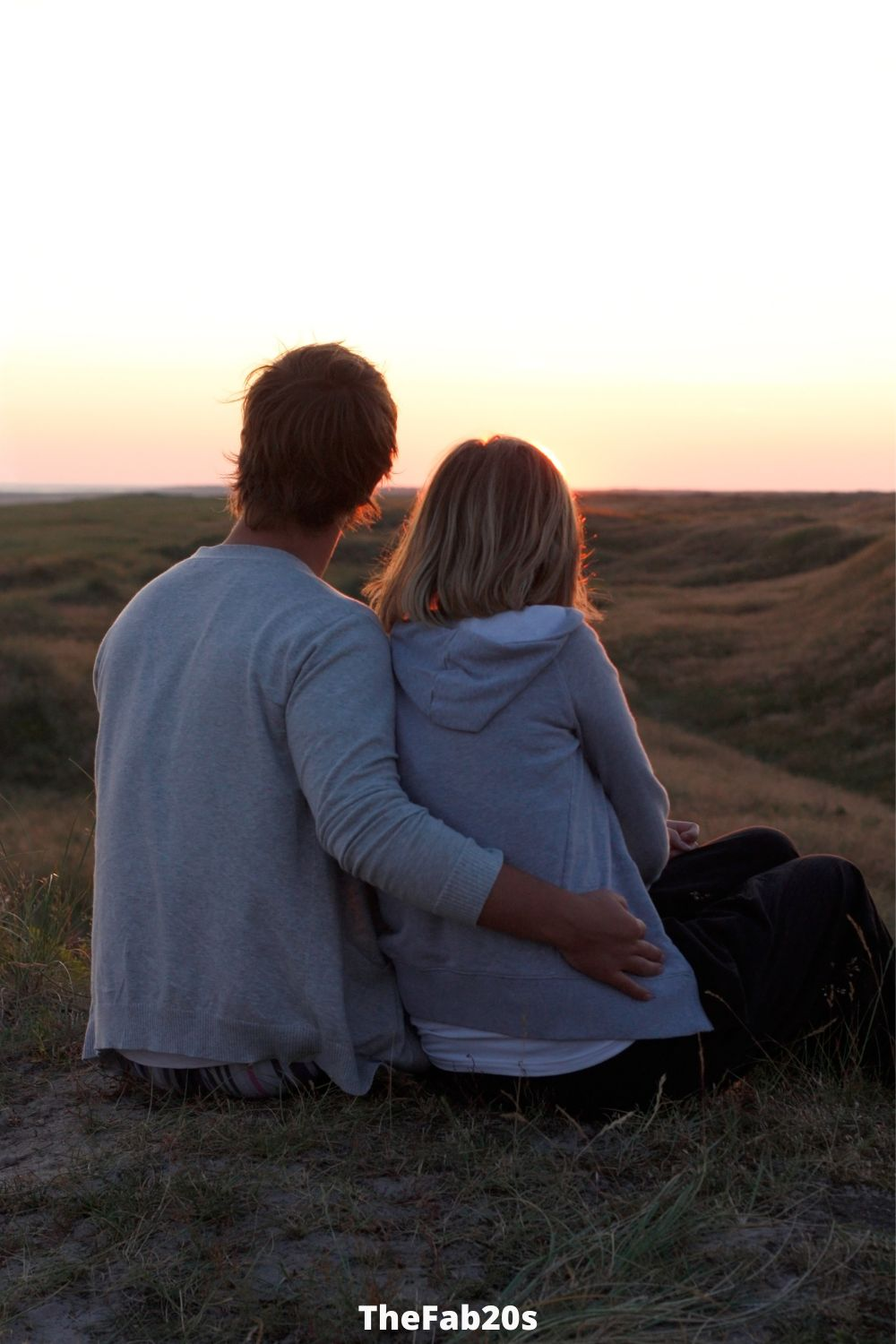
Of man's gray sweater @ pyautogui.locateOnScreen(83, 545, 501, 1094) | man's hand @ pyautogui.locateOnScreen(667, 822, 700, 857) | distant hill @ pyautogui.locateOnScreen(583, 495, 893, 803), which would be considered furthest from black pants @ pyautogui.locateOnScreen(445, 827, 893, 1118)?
distant hill @ pyautogui.locateOnScreen(583, 495, 893, 803)

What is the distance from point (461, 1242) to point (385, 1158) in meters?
0.35

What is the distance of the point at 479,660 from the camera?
2.43 meters

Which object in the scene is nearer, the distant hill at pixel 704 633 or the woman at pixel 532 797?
the woman at pixel 532 797

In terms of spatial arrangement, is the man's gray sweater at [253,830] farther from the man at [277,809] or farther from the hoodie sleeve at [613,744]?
the hoodie sleeve at [613,744]

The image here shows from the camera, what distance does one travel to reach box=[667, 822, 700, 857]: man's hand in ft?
10.4

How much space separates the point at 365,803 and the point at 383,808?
36 millimetres

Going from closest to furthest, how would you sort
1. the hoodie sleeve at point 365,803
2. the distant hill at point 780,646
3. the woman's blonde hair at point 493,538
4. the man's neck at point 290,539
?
the hoodie sleeve at point 365,803, the woman's blonde hair at point 493,538, the man's neck at point 290,539, the distant hill at point 780,646

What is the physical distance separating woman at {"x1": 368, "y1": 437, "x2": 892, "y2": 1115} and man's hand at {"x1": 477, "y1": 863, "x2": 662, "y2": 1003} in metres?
0.06

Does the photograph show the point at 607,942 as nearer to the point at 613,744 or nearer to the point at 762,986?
the point at 613,744

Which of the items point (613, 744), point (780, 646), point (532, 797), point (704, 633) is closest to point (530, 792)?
point (532, 797)

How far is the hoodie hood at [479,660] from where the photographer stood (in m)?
2.40

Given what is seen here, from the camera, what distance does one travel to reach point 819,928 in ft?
9.21

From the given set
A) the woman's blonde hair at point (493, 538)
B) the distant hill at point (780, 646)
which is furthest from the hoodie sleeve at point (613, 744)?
the distant hill at point (780, 646)

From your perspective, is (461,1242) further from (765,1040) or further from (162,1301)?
(765,1040)
